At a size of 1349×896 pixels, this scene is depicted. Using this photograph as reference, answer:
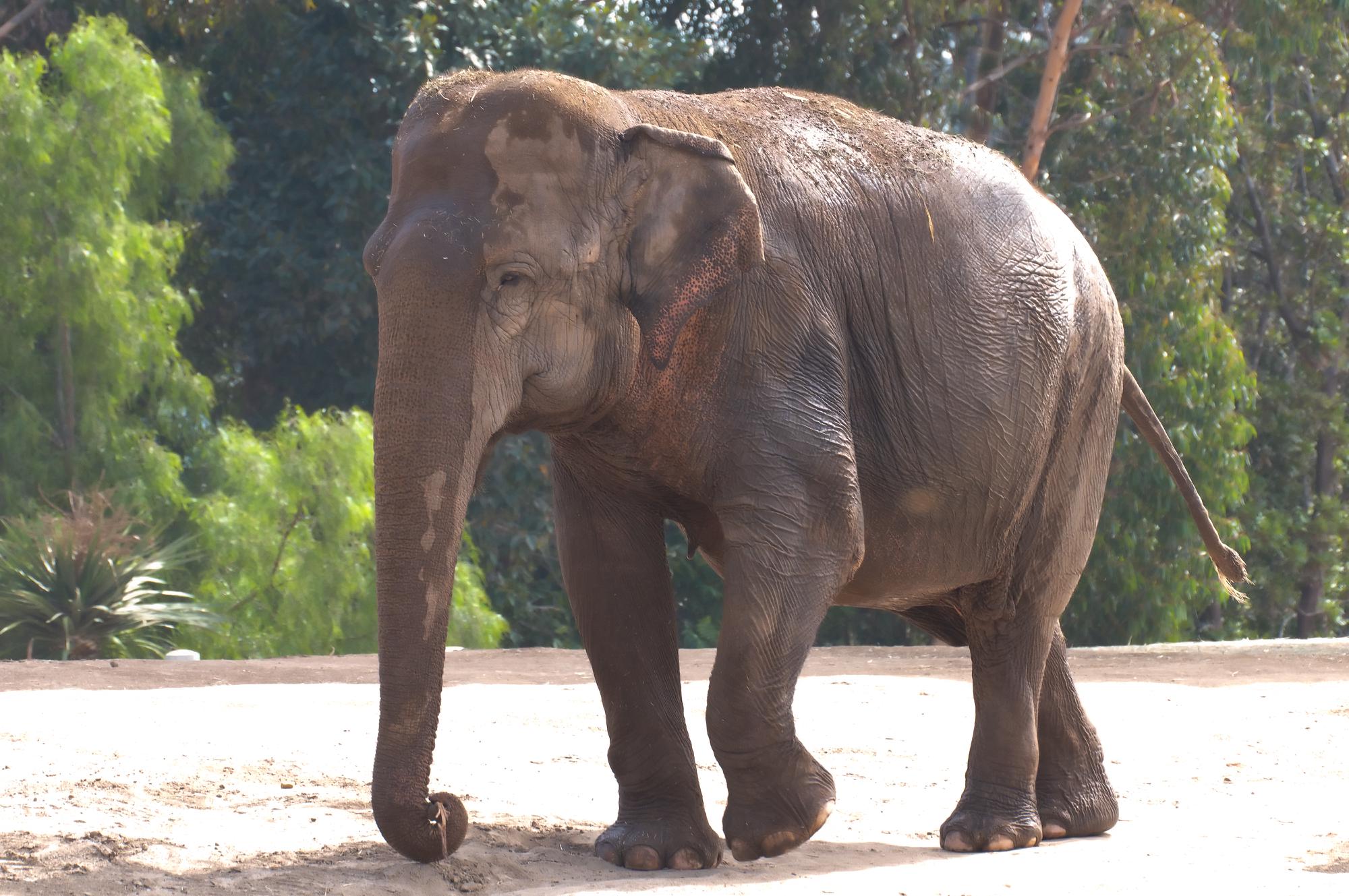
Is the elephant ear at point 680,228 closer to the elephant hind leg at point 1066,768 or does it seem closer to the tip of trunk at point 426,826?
the tip of trunk at point 426,826

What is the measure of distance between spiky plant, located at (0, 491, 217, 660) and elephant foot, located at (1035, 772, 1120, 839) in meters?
8.81

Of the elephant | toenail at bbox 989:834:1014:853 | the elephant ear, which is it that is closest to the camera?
the elephant

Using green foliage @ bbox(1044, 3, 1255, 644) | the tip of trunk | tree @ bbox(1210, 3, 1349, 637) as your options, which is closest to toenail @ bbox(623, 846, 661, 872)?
the tip of trunk

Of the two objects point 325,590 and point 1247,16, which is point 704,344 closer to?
point 325,590

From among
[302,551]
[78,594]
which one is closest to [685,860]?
[78,594]

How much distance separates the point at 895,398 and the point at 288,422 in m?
11.5

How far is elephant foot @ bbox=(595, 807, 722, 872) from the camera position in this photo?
499 centimetres

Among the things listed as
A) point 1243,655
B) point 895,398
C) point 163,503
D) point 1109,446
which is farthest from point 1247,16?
point 895,398

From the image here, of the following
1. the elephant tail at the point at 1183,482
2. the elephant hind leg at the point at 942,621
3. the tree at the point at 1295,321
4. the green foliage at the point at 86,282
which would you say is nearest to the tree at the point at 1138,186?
the tree at the point at 1295,321

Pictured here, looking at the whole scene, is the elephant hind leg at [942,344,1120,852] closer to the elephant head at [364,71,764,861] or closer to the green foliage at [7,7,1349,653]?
the elephant head at [364,71,764,861]

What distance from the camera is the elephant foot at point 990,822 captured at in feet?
18.1

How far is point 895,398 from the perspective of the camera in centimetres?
512

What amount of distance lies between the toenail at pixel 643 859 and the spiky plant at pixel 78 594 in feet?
29.8

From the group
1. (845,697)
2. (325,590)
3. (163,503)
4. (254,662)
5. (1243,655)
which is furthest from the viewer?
(163,503)
